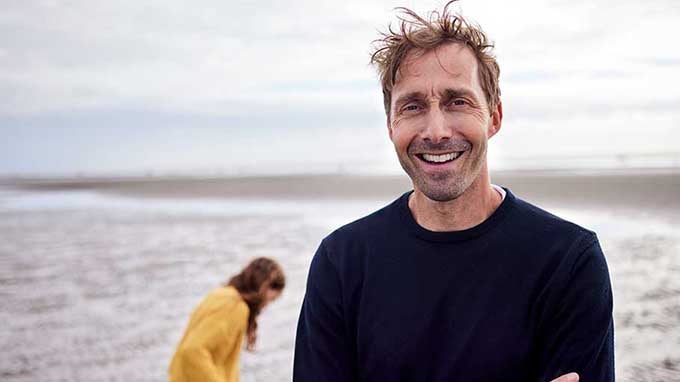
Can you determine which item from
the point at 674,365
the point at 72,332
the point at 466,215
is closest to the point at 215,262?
the point at 72,332

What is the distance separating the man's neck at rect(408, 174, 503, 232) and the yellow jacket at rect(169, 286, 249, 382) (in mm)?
2482

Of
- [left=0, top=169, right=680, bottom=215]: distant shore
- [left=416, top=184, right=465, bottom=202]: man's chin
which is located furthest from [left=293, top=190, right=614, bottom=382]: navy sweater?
[left=0, top=169, right=680, bottom=215]: distant shore

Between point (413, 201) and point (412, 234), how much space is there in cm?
16

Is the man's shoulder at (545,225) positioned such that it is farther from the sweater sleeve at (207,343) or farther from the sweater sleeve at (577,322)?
the sweater sleeve at (207,343)

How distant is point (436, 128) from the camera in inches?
92.9

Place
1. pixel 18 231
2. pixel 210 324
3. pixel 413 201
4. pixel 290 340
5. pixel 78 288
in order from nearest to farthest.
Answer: pixel 413 201, pixel 210 324, pixel 290 340, pixel 78 288, pixel 18 231

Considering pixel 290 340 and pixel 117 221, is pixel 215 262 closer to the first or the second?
pixel 290 340

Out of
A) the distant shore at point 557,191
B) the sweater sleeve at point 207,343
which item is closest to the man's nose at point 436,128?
the sweater sleeve at point 207,343

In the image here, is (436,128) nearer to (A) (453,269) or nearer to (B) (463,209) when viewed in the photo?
(B) (463,209)

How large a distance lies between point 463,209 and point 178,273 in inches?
419

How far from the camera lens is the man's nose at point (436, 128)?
2354mm

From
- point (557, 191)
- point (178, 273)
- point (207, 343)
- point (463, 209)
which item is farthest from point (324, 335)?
point (557, 191)

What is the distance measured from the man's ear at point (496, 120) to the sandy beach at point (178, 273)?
4995 mm

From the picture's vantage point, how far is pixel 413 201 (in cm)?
256
